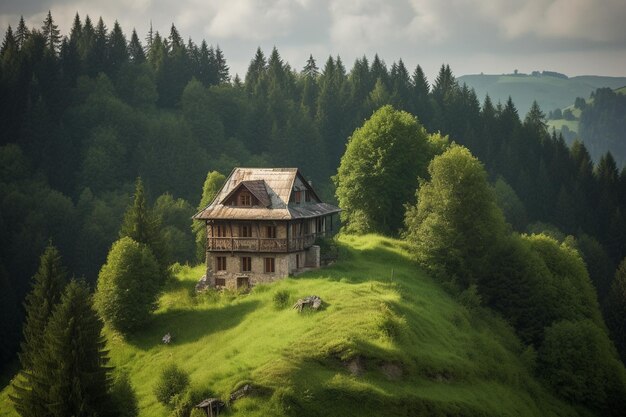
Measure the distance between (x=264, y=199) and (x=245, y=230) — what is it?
3.38 m

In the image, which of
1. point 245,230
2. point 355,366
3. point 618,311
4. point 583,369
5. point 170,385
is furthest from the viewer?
point 618,311

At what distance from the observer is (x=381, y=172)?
95.1 m

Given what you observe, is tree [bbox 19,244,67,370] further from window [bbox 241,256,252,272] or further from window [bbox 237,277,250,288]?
window [bbox 241,256,252,272]

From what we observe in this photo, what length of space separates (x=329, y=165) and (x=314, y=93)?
27174 millimetres

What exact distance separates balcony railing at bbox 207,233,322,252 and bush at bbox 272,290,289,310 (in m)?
8.12

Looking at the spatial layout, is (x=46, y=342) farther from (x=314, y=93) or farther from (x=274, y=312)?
(x=314, y=93)

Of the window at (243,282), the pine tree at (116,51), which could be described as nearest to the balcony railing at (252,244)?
the window at (243,282)

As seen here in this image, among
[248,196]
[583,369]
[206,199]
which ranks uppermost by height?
[248,196]

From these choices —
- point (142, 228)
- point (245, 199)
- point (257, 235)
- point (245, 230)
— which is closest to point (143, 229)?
point (142, 228)

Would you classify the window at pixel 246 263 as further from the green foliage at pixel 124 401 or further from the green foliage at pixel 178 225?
the green foliage at pixel 178 225

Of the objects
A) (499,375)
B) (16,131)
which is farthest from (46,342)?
(16,131)

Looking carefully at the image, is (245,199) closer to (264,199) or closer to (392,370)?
(264,199)

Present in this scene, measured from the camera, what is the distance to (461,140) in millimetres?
173375

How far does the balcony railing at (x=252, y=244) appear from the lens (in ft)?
235
